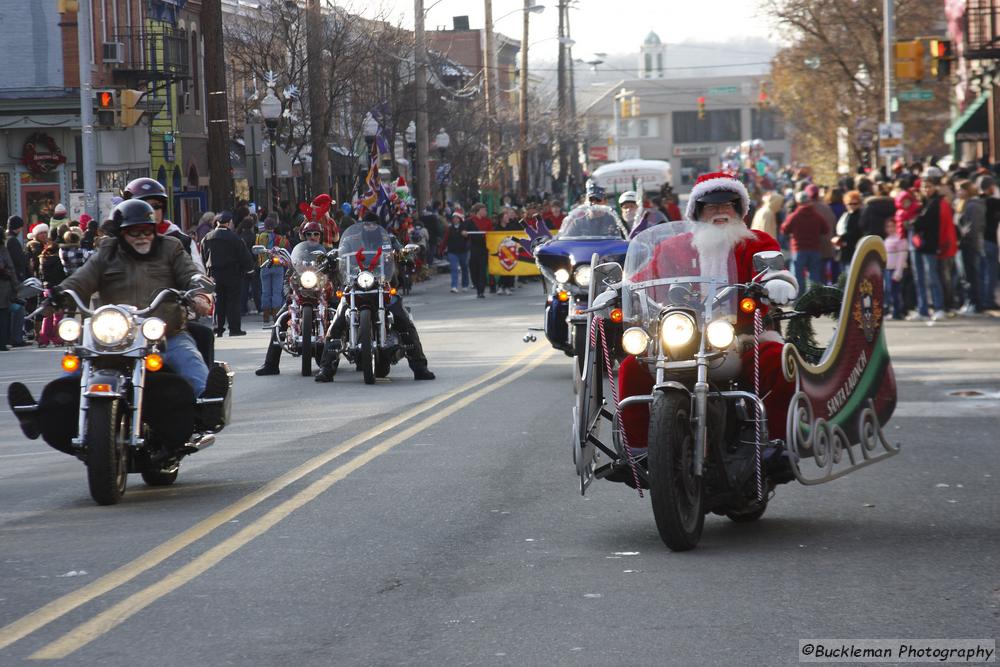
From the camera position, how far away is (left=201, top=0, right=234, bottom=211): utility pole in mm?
32719

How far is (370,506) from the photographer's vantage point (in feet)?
31.8

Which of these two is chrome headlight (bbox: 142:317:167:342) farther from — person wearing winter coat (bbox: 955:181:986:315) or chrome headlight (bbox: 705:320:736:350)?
person wearing winter coat (bbox: 955:181:986:315)

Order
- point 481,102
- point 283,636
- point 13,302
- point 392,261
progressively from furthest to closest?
point 481,102
point 13,302
point 392,261
point 283,636

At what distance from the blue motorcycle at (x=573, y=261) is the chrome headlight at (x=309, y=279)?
2.54 metres

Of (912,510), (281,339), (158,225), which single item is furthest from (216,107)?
(912,510)

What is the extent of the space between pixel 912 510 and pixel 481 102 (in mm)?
58809

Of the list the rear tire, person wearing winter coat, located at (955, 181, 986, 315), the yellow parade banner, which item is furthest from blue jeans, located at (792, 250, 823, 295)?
the yellow parade banner

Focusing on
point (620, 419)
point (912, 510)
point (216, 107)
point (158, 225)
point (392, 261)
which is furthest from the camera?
point (216, 107)

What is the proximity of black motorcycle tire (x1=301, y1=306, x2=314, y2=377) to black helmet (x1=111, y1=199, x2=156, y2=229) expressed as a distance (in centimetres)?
842

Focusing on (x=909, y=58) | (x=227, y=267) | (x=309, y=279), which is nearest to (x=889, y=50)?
(x=909, y=58)

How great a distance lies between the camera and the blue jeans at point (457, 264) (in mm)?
37344

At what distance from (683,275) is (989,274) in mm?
17136

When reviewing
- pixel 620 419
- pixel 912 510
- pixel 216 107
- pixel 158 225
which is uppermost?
pixel 216 107

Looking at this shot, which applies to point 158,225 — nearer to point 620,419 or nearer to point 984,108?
point 620,419
